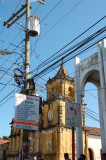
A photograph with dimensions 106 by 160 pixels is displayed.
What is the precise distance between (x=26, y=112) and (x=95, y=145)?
26.3 metres

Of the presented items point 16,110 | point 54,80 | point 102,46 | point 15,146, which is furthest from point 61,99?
point 16,110

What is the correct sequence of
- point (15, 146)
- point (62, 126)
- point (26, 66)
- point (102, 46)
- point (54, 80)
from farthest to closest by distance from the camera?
point (15, 146), point (54, 80), point (62, 126), point (102, 46), point (26, 66)

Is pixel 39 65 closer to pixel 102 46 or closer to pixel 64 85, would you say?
pixel 102 46

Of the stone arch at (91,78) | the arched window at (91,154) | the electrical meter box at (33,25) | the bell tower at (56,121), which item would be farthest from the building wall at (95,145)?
the electrical meter box at (33,25)

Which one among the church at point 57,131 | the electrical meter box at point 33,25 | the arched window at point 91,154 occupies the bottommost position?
the arched window at point 91,154

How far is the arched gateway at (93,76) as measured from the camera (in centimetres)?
1321

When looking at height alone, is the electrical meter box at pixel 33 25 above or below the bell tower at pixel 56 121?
above

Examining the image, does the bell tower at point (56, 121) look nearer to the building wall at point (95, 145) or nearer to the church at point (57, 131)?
the church at point (57, 131)

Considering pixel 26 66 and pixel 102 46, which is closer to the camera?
pixel 26 66

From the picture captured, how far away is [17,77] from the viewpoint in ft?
42.3

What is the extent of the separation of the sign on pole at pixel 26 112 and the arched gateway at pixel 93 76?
3132 mm

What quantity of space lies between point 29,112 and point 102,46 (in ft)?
21.1

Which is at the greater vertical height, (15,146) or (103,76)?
(103,76)

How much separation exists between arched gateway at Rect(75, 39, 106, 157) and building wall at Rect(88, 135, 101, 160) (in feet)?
66.8
